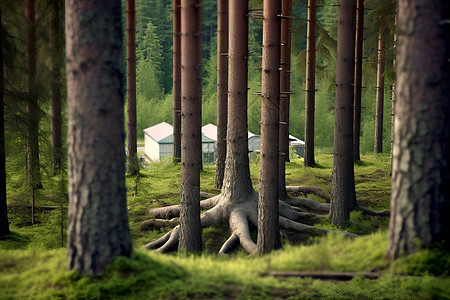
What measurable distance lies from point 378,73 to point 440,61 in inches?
879

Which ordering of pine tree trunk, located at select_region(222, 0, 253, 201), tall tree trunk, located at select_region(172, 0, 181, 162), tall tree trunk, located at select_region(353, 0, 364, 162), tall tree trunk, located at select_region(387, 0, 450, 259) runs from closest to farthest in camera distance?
tall tree trunk, located at select_region(387, 0, 450, 259) → pine tree trunk, located at select_region(222, 0, 253, 201) → tall tree trunk, located at select_region(172, 0, 181, 162) → tall tree trunk, located at select_region(353, 0, 364, 162)

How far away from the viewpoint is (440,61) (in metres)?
5.33

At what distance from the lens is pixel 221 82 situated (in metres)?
17.7

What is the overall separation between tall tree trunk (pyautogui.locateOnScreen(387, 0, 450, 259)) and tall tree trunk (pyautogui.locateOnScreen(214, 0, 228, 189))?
11826 mm

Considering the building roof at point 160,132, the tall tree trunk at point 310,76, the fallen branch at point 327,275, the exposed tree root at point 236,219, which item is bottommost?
the exposed tree root at point 236,219

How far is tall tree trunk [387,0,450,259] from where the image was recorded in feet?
17.4

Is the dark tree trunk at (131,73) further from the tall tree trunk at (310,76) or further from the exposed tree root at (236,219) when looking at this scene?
the tall tree trunk at (310,76)

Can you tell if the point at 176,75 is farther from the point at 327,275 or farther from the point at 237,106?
the point at 327,275

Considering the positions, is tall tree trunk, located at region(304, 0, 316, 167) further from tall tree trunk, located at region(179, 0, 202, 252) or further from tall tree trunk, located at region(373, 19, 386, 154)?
tall tree trunk, located at region(179, 0, 202, 252)

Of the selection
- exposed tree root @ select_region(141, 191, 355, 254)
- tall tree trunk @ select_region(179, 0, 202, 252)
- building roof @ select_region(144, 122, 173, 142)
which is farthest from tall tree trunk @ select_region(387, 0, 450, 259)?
building roof @ select_region(144, 122, 173, 142)

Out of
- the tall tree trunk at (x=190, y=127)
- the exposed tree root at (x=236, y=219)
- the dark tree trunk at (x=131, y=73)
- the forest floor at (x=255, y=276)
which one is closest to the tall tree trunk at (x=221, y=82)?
the dark tree trunk at (x=131, y=73)

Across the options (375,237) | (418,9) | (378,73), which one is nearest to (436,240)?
(375,237)

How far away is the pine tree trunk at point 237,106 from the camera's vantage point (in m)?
12.0

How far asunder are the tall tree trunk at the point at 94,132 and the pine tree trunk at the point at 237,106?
21.7ft
